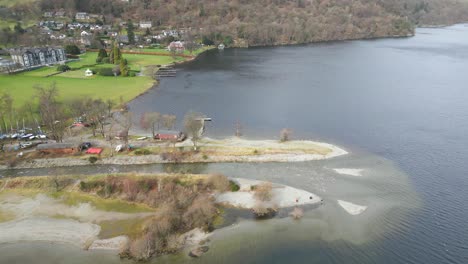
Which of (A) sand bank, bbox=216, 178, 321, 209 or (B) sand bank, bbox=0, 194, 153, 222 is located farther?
(A) sand bank, bbox=216, 178, 321, 209

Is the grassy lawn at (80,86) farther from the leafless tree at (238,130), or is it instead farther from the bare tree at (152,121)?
the leafless tree at (238,130)

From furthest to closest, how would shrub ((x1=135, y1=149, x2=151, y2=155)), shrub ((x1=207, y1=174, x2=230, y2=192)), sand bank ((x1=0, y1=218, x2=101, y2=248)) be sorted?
shrub ((x1=135, y1=149, x2=151, y2=155)) < shrub ((x1=207, y1=174, x2=230, y2=192)) < sand bank ((x1=0, y1=218, x2=101, y2=248))

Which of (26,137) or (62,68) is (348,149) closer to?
(26,137)

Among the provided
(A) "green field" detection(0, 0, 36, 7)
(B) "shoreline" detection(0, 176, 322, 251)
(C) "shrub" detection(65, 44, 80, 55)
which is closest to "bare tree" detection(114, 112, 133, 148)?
(B) "shoreline" detection(0, 176, 322, 251)

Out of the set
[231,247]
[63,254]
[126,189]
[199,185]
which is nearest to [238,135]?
[199,185]

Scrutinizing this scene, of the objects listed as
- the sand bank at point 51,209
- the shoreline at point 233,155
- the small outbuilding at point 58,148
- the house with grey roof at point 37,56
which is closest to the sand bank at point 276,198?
the shoreline at point 233,155

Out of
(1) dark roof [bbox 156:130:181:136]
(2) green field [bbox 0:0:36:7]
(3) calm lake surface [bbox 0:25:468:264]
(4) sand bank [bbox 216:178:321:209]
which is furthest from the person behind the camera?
(2) green field [bbox 0:0:36:7]

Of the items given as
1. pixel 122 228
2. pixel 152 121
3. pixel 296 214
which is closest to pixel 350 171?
pixel 296 214

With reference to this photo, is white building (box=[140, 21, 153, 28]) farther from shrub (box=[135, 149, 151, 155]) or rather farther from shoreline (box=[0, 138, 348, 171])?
shrub (box=[135, 149, 151, 155])
